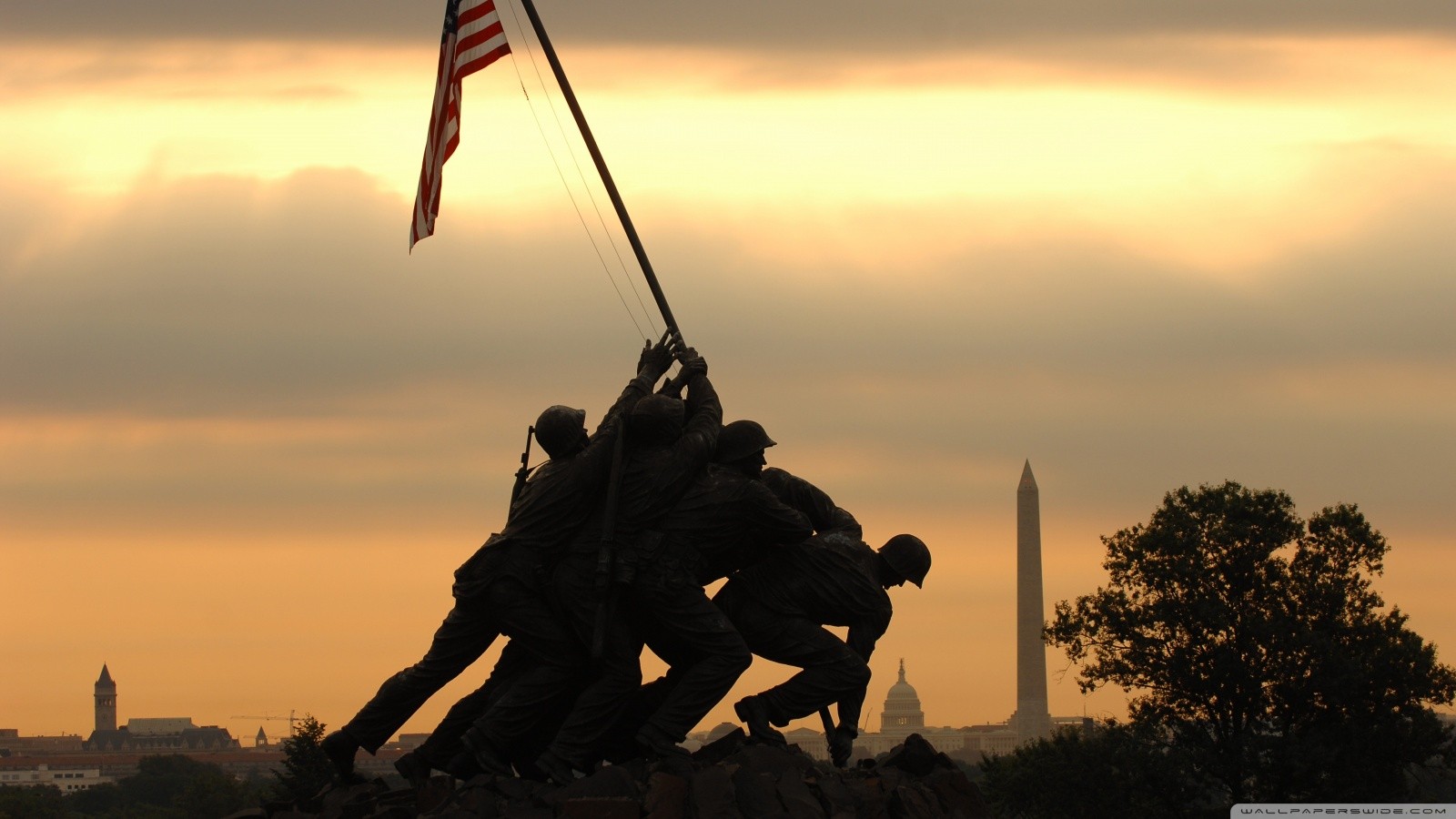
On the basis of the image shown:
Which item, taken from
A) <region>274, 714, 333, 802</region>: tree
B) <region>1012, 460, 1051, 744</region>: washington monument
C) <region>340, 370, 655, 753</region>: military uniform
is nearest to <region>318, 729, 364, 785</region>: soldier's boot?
<region>340, 370, 655, 753</region>: military uniform

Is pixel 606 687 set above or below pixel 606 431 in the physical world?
below

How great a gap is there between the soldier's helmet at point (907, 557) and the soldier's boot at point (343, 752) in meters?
4.83

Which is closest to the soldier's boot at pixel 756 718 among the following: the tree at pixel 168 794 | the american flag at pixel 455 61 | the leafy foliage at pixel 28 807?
the american flag at pixel 455 61

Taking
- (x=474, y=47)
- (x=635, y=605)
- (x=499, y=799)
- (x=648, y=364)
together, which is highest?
(x=474, y=47)

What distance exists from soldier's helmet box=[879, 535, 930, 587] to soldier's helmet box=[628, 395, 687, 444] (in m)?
2.43

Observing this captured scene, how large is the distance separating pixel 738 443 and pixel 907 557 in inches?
73.7

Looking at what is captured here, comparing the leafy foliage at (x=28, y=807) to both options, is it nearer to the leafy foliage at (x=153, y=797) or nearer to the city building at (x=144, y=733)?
the leafy foliage at (x=153, y=797)

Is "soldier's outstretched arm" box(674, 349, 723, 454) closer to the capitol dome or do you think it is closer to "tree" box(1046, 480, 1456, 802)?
"tree" box(1046, 480, 1456, 802)

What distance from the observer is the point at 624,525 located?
24.3 meters

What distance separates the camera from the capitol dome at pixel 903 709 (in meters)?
110

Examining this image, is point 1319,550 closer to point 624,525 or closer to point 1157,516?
point 1157,516

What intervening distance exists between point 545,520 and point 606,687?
1.45m

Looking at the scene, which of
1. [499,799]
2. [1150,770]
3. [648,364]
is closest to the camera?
[499,799]

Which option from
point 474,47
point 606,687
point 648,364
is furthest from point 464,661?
point 474,47
